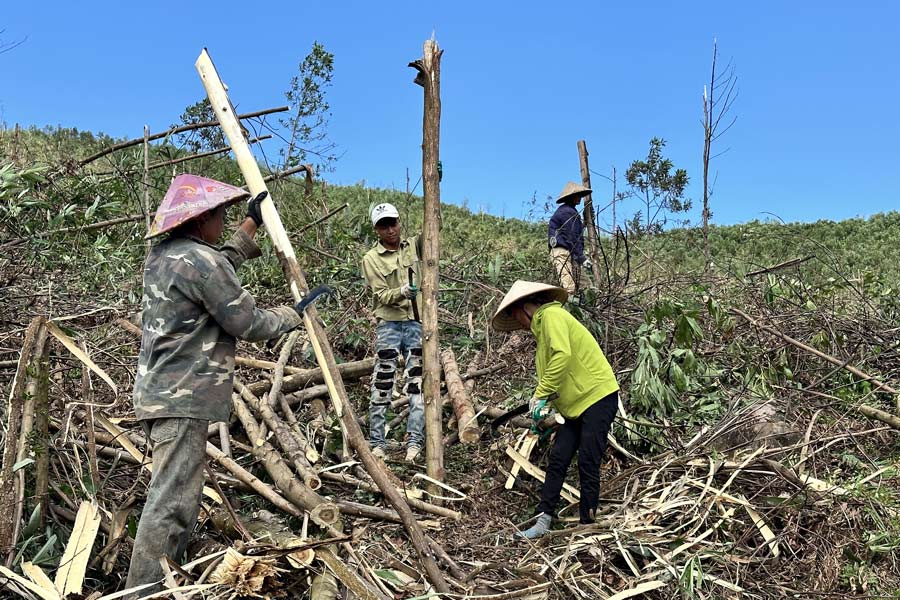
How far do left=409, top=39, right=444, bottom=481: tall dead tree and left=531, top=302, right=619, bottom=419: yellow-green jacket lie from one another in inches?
27.2

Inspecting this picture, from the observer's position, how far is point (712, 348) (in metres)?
6.50

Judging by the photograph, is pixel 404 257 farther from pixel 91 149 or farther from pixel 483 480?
pixel 91 149

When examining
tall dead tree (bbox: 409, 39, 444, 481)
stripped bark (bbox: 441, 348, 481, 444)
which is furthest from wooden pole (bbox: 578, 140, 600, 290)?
tall dead tree (bbox: 409, 39, 444, 481)

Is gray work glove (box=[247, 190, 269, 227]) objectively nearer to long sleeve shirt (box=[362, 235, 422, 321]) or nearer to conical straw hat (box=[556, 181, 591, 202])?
long sleeve shirt (box=[362, 235, 422, 321])

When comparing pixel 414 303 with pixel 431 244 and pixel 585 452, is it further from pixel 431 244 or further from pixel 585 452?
pixel 585 452

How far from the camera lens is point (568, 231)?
7781mm

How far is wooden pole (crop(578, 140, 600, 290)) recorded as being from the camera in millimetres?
7414

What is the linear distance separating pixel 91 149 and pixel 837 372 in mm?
15320

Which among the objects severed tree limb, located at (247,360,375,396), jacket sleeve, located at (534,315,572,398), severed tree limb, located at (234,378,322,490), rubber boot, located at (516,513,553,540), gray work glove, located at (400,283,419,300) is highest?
gray work glove, located at (400,283,419,300)

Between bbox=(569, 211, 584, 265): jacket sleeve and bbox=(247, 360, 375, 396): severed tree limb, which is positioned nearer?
bbox=(247, 360, 375, 396): severed tree limb

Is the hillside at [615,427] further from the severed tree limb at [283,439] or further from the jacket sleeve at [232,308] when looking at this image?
the jacket sleeve at [232,308]

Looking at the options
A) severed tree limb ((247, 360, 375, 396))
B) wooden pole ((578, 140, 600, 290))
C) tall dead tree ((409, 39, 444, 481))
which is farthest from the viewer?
wooden pole ((578, 140, 600, 290))

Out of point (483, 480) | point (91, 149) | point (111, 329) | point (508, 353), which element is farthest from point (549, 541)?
point (91, 149)

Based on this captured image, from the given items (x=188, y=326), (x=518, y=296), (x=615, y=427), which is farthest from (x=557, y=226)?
(x=188, y=326)
